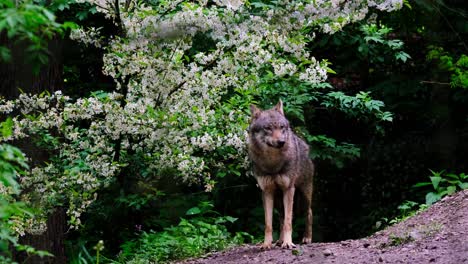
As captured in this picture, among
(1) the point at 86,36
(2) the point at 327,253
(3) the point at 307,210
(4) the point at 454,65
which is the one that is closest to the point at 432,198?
(4) the point at 454,65

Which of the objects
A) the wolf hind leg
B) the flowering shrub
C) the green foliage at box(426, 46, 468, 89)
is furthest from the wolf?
the green foliage at box(426, 46, 468, 89)

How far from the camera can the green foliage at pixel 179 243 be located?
25.9 feet

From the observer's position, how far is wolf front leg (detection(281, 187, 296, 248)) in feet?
23.9

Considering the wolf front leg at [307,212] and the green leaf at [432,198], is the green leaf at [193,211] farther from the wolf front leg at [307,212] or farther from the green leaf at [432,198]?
the green leaf at [432,198]

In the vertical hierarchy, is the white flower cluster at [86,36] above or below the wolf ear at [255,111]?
above

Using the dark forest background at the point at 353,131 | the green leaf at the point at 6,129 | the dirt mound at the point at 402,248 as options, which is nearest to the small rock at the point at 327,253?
the dirt mound at the point at 402,248

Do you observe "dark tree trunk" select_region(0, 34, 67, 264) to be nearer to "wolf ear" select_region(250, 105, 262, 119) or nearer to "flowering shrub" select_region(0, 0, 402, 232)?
"flowering shrub" select_region(0, 0, 402, 232)

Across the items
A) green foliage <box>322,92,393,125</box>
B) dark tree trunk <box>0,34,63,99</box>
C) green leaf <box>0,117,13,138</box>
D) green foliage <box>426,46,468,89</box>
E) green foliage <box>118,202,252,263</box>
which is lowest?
green foliage <box>118,202,252,263</box>

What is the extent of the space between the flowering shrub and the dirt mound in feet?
3.54

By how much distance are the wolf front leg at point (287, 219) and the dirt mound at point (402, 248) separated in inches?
4.8

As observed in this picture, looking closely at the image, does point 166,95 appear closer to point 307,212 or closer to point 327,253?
point 307,212

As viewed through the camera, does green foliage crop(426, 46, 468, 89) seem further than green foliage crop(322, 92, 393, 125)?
Yes

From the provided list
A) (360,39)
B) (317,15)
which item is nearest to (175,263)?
(317,15)

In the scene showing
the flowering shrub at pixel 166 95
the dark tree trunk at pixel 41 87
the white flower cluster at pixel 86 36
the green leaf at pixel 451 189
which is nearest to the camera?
the flowering shrub at pixel 166 95
